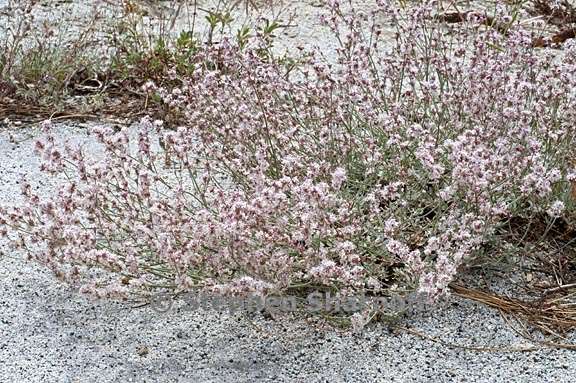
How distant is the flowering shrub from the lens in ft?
7.19

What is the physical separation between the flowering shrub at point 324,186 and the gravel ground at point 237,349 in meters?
0.12

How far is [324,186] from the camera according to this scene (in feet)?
7.20

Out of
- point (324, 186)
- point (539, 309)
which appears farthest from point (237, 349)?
point (539, 309)

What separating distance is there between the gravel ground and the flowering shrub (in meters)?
0.12

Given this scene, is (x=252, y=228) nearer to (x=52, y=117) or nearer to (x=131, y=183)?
(x=131, y=183)

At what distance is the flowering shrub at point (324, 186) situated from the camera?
2191 millimetres

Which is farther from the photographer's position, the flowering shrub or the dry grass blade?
the dry grass blade

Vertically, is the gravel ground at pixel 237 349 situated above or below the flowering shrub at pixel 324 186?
below

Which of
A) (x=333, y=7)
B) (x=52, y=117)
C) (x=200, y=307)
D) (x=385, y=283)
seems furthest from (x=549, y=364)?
(x=52, y=117)

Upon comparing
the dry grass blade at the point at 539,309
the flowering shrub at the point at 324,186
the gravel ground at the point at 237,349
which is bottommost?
the gravel ground at the point at 237,349

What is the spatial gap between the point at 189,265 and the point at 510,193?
0.93 meters

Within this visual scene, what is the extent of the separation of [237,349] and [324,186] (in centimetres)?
48

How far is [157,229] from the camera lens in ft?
7.55

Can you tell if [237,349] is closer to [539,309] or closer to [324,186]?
[324,186]
